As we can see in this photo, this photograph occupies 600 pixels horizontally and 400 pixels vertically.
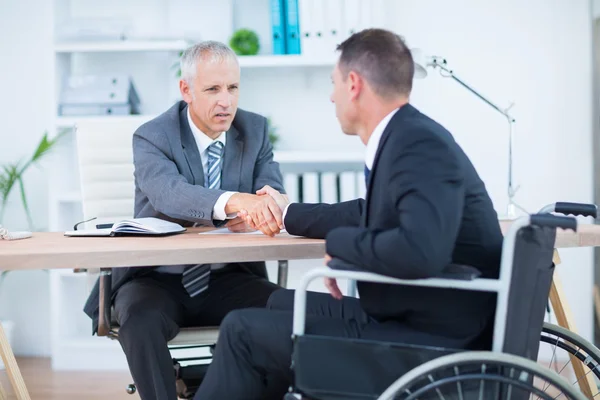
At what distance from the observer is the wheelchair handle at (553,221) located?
1422 millimetres

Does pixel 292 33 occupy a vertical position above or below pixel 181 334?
above

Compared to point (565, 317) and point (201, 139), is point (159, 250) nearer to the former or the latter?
point (201, 139)

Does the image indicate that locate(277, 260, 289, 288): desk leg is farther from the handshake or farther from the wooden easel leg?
the wooden easel leg

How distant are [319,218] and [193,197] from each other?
432 mm

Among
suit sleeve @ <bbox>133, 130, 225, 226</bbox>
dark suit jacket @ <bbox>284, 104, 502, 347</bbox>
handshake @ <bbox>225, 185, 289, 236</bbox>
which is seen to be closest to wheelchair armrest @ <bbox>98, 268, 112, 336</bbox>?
suit sleeve @ <bbox>133, 130, 225, 226</bbox>

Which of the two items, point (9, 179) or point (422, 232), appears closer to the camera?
point (422, 232)

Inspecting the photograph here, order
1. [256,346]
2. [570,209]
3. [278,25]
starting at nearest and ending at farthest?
1. [256,346]
2. [570,209]
3. [278,25]

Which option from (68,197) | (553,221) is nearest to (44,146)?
(68,197)

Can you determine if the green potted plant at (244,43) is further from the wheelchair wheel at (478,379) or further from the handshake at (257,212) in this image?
the wheelchair wheel at (478,379)

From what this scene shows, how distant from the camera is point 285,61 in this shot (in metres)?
3.78

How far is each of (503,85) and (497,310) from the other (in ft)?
8.67

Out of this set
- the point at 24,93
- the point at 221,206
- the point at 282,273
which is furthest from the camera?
the point at 24,93

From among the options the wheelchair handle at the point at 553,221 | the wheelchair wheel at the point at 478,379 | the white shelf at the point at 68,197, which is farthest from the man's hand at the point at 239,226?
the white shelf at the point at 68,197

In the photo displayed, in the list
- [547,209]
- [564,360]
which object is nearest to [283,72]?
[564,360]
